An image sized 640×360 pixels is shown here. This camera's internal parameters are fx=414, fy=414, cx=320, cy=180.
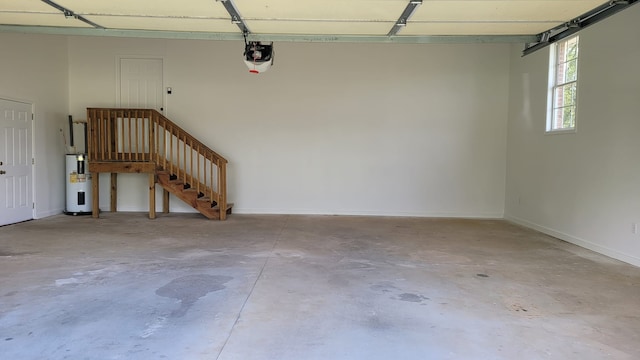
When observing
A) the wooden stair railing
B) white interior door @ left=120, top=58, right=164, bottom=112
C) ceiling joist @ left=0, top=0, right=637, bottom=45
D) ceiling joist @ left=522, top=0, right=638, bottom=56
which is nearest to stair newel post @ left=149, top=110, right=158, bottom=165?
the wooden stair railing

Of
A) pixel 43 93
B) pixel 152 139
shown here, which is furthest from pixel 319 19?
pixel 43 93

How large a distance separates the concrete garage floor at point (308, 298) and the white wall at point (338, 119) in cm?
238

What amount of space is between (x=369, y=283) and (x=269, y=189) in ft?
16.5

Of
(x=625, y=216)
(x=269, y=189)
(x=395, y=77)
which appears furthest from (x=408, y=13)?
(x=269, y=189)

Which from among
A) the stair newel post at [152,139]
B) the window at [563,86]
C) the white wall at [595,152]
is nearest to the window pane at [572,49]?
the window at [563,86]

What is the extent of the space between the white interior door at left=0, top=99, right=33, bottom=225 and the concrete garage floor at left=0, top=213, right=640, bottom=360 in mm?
868

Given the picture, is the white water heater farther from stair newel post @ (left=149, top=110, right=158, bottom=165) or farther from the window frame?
the window frame

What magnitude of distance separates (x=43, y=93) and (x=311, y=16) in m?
6.34

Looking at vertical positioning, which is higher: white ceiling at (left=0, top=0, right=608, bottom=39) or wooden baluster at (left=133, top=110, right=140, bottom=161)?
white ceiling at (left=0, top=0, right=608, bottom=39)

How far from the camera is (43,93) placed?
7832 millimetres

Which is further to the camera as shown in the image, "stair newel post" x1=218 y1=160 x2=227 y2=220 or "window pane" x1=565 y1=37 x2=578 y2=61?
"stair newel post" x1=218 y1=160 x2=227 y2=220

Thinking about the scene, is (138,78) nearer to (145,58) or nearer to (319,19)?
(145,58)

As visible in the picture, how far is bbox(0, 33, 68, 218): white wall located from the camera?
7.00 metres

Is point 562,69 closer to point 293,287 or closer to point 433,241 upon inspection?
point 433,241
